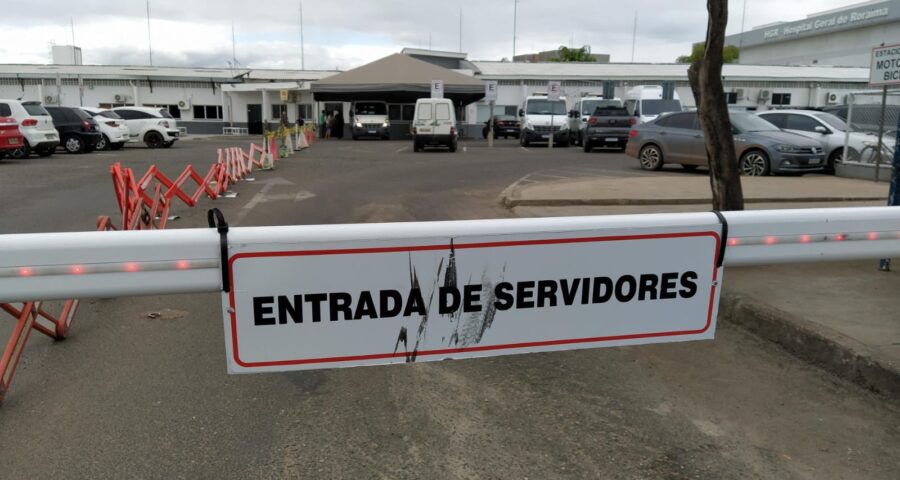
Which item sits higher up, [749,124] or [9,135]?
[749,124]

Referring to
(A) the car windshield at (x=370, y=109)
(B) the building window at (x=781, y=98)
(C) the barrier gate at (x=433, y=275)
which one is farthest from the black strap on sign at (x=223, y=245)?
(B) the building window at (x=781, y=98)

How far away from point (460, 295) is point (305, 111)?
48.7 m

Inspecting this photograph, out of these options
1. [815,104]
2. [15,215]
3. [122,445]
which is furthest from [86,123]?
[815,104]

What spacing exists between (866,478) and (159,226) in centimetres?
831

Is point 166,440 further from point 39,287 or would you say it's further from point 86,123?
point 86,123

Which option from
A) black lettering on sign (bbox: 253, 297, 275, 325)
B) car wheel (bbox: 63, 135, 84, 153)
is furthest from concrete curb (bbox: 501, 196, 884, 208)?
car wheel (bbox: 63, 135, 84, 153)

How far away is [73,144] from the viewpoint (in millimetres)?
24484

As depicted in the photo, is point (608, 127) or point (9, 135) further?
point (608, 127)

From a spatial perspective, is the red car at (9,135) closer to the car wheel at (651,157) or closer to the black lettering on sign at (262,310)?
the car wheel at (651,157)

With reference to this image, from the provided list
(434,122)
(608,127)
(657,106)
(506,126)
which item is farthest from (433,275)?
(506,126)

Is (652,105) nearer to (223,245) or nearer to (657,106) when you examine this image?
(657,106)

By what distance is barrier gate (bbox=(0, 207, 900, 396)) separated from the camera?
2480mm

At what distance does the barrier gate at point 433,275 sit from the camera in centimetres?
248

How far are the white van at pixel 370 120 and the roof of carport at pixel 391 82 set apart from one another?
0.55 m
